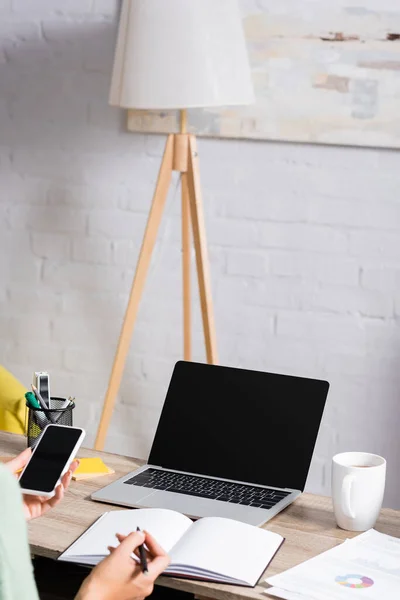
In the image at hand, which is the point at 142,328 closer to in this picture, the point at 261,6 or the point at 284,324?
the point at 284,324

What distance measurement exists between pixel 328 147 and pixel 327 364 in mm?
620

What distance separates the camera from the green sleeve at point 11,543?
740 mm

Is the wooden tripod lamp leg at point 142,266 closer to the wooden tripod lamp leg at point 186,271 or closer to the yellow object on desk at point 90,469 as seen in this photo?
the wooden tripod lamp leg at point 186,271

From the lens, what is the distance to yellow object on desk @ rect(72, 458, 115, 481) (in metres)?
1.64

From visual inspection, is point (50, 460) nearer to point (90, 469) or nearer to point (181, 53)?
point (90, 469)

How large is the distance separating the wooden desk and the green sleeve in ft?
1.71

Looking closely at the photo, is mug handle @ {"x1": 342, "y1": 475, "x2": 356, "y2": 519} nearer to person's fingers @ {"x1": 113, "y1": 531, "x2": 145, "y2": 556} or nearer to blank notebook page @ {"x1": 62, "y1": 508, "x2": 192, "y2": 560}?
blank notebook page @ {"x1": 62, "y1": 508, "x2": 192, "y2": 560}

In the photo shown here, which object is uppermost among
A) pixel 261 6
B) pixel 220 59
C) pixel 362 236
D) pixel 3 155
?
pixel 261 6

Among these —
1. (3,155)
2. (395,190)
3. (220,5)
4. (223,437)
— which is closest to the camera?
(223,437)

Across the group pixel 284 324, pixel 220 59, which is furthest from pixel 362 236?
pixel 220 59

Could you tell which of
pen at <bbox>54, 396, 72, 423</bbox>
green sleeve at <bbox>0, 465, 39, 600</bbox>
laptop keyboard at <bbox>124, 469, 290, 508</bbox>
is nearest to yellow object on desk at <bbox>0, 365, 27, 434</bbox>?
pen at <bbox>54, 396, 72, 423</bbox>

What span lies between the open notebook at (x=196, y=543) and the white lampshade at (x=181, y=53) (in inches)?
46.3

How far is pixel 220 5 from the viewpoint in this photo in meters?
2.29

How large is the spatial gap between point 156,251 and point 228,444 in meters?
1.31
